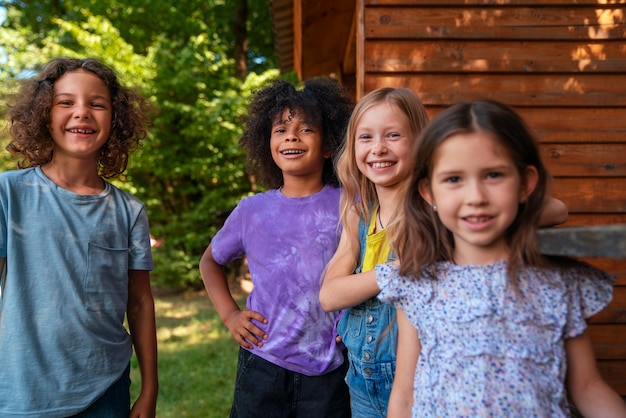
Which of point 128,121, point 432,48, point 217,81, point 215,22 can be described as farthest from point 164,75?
point 128,121

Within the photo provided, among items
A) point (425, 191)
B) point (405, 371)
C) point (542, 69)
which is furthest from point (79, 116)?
point (542, 69)

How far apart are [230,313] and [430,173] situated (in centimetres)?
134

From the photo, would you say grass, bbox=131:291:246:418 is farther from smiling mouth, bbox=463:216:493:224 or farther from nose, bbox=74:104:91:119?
smiling mouth, bbox=463:216:493:224

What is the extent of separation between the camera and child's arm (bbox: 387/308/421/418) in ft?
5.33

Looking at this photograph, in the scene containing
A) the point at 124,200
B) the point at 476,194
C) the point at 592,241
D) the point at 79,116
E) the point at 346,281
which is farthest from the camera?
the point at 124,200

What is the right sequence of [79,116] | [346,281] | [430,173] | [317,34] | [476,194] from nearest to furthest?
1. [476,194]
2. [430,173]
3. [346,281]
4. [79,116]
5. [317,34]

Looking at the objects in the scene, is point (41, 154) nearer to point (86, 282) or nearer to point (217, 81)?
point (86, 282)

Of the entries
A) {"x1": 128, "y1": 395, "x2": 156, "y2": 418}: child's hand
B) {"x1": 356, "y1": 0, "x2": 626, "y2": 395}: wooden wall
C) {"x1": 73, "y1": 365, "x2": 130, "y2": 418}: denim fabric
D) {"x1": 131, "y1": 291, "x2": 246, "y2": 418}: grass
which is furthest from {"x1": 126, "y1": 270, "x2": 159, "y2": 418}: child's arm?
{"x1": 131, "y1": 291, "x2": 246, "y2": 418}: grass

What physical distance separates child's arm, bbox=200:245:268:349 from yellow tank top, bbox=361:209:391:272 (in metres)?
0.59

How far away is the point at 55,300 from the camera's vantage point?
199 cm

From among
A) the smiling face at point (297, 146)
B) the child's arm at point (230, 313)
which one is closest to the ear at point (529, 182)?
the smiling face at point (297, 146)

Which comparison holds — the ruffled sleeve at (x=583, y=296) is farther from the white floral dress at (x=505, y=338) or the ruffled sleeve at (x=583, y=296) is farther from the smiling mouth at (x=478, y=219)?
the smiling mouth at (x=478, y=219)

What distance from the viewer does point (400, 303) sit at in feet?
5.34

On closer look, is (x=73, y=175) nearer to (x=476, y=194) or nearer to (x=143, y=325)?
(x=143, y=325)
